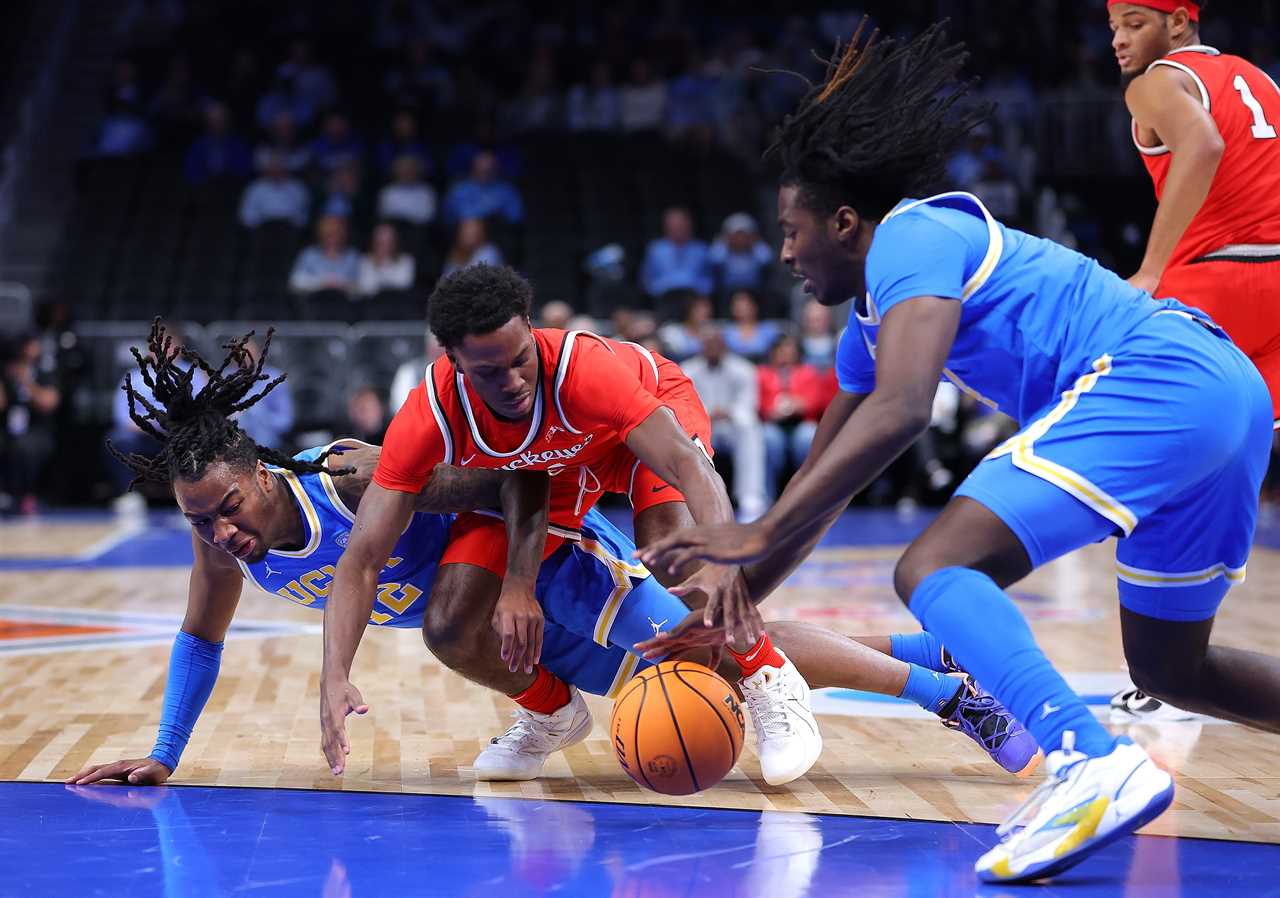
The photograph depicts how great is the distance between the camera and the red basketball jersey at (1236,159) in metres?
4.31

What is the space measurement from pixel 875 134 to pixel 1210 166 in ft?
4.76

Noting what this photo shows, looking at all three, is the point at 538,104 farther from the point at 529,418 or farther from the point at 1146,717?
the point at 529,418

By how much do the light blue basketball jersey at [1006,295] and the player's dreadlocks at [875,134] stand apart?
9 centimetres

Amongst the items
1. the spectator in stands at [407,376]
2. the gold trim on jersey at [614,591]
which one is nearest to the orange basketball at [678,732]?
the gold trim on jersey at [614,591]

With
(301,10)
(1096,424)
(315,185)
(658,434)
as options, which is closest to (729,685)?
(658,434)

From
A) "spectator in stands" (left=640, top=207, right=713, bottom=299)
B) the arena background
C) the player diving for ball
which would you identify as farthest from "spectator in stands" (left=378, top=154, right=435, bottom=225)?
the player diving for ball

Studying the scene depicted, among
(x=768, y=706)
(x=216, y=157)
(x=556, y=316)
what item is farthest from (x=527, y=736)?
(x=216, y=157)

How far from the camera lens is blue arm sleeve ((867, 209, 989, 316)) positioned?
9.95 feet

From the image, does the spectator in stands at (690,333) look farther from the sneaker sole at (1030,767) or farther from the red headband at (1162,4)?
the sneaker sole at (1030,767)

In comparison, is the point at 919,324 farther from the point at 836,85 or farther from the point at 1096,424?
the point at 836,85

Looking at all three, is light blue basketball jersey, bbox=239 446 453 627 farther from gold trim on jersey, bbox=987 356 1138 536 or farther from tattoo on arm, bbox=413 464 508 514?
gold trim on jersey, bbox=987 356 1138 536

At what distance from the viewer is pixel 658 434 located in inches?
155

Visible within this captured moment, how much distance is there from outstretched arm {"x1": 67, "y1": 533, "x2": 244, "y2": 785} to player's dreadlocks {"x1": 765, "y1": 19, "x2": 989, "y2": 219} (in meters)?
1.94

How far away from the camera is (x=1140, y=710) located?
193 inches
